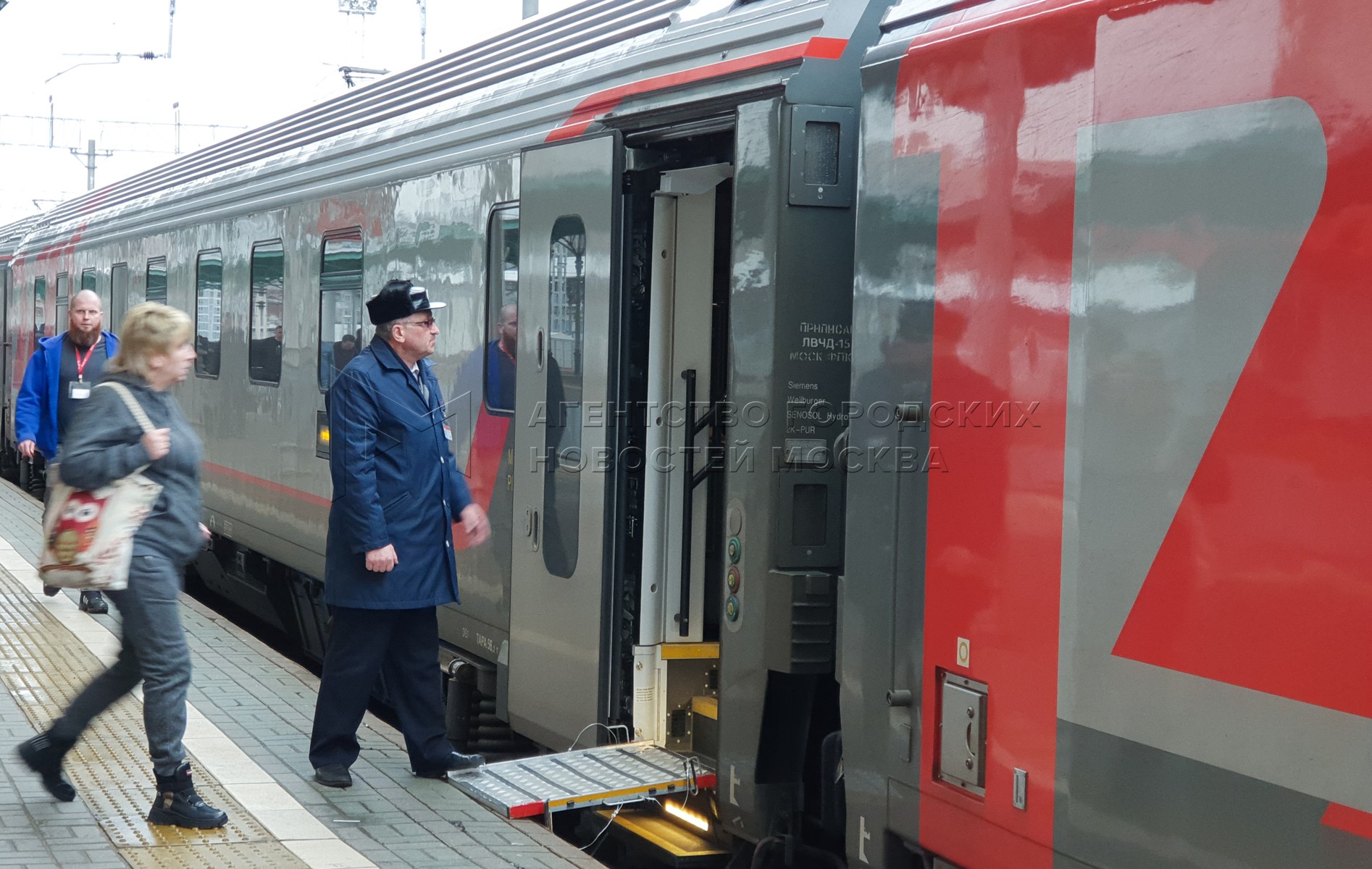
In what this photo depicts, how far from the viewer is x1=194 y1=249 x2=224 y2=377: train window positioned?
10828mm

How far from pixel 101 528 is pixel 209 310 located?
6.99m

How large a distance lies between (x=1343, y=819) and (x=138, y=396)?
11.5ft

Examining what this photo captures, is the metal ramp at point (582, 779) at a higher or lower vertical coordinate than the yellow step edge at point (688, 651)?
lower

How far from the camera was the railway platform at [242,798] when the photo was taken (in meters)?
4.50

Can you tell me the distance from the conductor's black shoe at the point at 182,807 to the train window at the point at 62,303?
1334 cm

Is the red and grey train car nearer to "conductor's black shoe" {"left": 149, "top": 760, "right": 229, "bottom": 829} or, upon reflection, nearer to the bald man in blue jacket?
"conductor's black shoe" {"left": 149, "top": 760, "right": 229, "bottom": 829}

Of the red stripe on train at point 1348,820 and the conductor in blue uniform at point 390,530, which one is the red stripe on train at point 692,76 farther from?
the red stripe on train at point 1348,820

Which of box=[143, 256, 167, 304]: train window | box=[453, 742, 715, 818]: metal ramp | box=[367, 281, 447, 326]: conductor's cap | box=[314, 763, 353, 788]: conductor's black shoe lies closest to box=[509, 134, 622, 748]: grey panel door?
Result: box=[453, 742, 715, 818]: metal ramp

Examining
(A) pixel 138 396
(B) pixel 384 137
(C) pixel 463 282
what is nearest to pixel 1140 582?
(A) pixel 138 396

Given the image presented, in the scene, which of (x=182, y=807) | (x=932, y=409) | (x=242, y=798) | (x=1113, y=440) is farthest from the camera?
(x=242, y=798)

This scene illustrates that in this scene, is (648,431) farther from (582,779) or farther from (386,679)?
(386,679)

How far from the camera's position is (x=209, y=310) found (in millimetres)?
11039

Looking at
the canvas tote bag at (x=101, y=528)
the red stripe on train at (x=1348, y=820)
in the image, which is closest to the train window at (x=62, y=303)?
the canvas tote bag at (x=101, y=528)

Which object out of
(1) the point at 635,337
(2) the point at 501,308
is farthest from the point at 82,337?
(1) the point at 635,337
